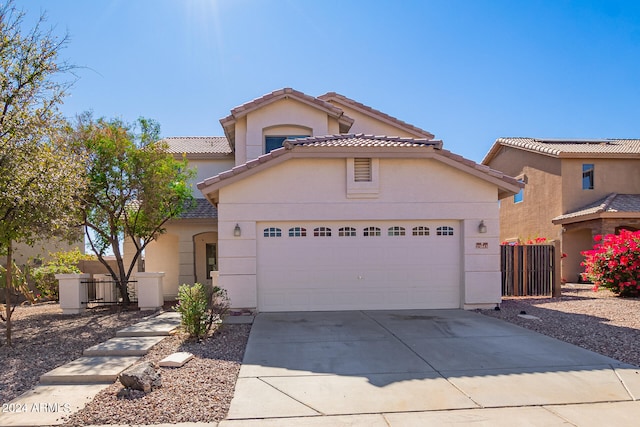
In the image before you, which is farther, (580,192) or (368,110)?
(580,192)

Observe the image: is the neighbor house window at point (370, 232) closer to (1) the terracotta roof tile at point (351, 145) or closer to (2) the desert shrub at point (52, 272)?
(1) the terracotta roof tile at point (351, 145)

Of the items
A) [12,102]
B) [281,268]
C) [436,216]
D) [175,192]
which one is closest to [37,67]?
[12,102]

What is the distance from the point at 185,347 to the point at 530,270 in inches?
433

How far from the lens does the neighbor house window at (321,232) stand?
11.1 meters

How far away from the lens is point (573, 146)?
70.2 ft

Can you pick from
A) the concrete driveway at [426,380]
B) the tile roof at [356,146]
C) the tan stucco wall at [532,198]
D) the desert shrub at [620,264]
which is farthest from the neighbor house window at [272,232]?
the tan stucco wall at [532,198]

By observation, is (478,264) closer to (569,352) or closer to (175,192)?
(569,352)

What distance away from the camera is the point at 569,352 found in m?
7.05

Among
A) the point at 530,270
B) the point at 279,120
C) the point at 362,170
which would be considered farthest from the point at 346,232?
the point at 530,270

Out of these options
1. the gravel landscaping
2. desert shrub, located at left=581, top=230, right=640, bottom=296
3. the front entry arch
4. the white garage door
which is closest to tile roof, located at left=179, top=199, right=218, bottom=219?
the front entry arch

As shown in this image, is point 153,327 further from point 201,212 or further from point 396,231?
point 201,212

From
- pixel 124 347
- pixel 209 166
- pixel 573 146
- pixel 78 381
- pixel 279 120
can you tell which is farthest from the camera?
pixel 573 146

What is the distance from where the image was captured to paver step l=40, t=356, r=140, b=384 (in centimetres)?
605

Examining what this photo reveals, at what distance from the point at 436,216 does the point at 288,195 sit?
385 cm
